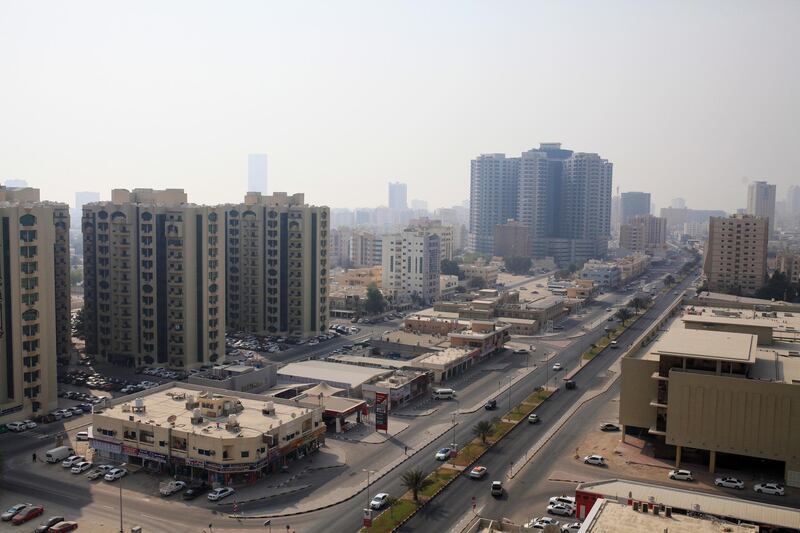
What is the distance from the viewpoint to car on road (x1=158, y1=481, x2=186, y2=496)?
24.3 meters

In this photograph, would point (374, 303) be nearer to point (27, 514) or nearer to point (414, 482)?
point (414, 482)

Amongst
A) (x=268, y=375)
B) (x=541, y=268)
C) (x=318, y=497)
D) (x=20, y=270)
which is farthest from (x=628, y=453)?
(x=541, y=268)

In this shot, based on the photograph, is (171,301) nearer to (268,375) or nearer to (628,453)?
(268,375)

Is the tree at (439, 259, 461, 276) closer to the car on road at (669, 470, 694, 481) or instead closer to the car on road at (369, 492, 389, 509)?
the car on road at (669, 470, 694, 481)

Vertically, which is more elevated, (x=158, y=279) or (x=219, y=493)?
(x=158, y=279)

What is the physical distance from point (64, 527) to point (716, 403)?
2122 cm

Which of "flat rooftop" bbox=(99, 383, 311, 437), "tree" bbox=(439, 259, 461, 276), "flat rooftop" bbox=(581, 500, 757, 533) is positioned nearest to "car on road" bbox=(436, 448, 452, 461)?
"flat rooftop" bbox=(99, 383, 311, 437)

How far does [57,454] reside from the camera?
27.3 m

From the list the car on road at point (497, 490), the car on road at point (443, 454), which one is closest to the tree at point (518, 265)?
the car on road at point (443, 454)

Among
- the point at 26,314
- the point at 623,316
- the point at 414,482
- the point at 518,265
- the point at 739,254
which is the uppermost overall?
the point at 739,254

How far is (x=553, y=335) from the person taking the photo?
5603cm

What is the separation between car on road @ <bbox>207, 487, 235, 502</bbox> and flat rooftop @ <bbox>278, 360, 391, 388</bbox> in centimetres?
1197

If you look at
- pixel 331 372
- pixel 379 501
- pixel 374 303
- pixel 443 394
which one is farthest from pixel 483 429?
pixel 374 303

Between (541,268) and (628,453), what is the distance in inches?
3328
